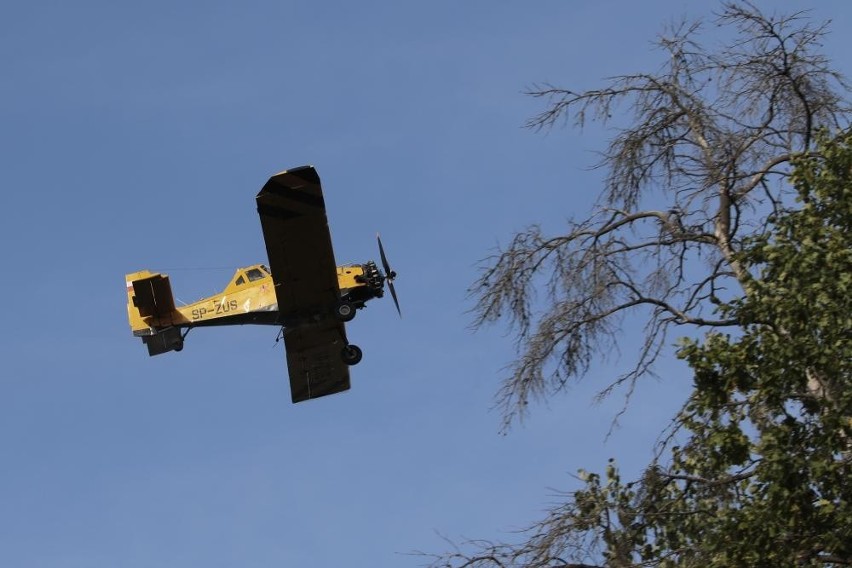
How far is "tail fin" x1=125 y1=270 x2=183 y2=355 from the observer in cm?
2594

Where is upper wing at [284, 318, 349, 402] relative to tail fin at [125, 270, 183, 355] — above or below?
below

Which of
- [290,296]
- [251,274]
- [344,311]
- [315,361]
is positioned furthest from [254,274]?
[315,361]

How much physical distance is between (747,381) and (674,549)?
1700 mm

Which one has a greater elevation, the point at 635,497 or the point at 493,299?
the point at 493,299

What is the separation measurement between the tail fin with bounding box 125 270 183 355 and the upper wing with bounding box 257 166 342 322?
2148 millimetres

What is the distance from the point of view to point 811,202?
13.3m

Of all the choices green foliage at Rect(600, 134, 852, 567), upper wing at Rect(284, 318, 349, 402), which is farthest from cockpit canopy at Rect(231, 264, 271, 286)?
green foliage at Rect(600, 134, 852, 567)

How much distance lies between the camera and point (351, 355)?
26.9m

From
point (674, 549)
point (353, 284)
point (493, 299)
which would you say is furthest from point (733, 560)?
point (353, 284)

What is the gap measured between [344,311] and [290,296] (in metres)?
1.04

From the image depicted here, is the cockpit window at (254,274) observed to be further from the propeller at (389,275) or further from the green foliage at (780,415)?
the green foliage at (780,415)

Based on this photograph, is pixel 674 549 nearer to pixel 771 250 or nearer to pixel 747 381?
pixel 747 381

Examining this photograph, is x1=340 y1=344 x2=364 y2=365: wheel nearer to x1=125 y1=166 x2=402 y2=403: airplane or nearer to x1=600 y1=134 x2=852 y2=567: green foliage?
x1=125 y1=166 x2=402 y2=403: airplane

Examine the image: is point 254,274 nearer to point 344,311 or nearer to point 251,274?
point 251,274
